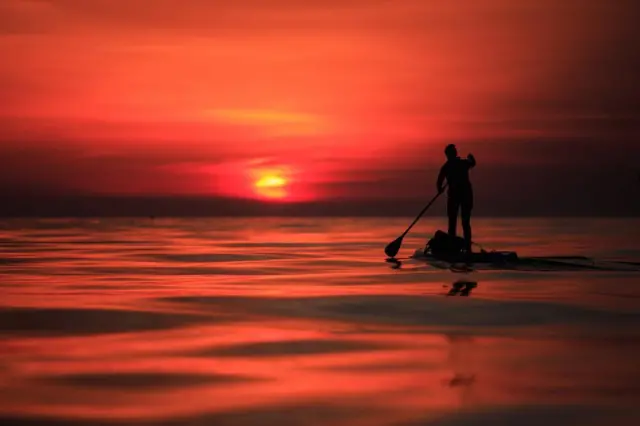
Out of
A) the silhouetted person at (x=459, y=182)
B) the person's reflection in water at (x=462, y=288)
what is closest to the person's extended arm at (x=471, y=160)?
the silhouetted person at (x=459, y=182)

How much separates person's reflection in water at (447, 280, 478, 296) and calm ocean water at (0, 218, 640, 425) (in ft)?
0.24

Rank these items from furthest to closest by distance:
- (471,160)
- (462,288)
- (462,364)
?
(471,160) → (462,288) → (462,364)

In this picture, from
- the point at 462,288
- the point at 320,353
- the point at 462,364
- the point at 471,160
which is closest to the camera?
the point at 462,364

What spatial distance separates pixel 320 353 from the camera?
906 centimetres

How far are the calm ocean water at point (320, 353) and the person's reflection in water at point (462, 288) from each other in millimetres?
72

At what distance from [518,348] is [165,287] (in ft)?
30.2

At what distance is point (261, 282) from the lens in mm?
18031

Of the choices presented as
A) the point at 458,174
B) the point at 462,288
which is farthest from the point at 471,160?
the point at 462,288

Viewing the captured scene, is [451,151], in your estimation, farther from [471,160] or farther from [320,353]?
[320,353]

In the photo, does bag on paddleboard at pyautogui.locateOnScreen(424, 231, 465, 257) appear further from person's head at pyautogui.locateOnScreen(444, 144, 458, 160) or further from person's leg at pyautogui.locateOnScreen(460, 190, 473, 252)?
person's head at pyautogui.locateOnScreen(444, 144, 458, 160)

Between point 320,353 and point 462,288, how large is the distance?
755cm

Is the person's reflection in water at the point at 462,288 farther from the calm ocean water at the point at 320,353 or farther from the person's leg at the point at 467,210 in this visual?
the person's leg at the point at 467,210

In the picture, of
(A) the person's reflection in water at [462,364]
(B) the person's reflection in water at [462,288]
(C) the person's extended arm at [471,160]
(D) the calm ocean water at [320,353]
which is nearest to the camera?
(D) the calm ocean water at [320,353]

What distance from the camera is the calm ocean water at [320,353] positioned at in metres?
6.59
